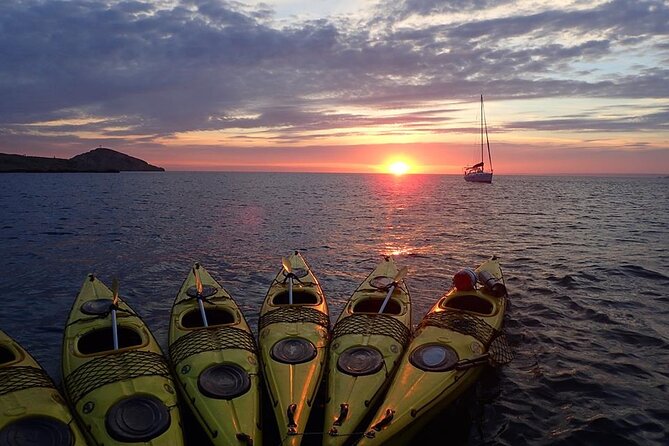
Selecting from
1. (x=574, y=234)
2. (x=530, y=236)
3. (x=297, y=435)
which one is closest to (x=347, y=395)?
(x=297, y=435)

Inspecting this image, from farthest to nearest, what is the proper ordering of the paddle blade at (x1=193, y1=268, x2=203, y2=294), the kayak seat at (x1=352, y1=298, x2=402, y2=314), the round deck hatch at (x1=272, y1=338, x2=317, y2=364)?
the paddle blade at (x1=193, y1=268, x2=203, y2=294), the kayak seat at (x1=352, y1=298, x2=402, y2=314), the round deck hatch at (x1=272, y1=338, x2=317, y2=364)

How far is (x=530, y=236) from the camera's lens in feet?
82.5

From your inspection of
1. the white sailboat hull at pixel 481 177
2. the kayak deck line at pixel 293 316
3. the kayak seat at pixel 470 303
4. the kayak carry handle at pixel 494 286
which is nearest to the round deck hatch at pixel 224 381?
the kayak deck line at pixel 293 316

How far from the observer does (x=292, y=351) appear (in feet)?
24.0

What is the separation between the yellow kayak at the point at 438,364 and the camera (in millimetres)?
5941

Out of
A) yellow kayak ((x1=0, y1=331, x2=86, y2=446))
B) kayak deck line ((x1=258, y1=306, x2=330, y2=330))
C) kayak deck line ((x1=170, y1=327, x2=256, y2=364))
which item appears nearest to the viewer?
yellow kayak ((x1=0, y1=331, x2=86, y2=446))

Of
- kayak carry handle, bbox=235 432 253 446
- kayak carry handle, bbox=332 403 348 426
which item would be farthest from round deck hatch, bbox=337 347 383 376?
kayak carry handle, bbox=235 432 253 446

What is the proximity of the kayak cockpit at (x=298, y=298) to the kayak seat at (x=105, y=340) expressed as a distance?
2.96 m

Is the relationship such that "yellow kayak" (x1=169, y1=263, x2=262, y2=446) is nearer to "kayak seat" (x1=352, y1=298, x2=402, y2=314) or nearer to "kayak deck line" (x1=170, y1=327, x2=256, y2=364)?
"kayak deck line" (x1=170, y1=327, x2=256, y2=364)

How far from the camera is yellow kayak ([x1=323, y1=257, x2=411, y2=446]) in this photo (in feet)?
19.8

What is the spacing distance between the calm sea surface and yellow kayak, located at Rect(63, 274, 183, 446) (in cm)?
181

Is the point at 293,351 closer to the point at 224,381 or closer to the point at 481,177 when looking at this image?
the point at 224,381

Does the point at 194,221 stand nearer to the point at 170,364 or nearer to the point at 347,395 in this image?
the point at 170,364

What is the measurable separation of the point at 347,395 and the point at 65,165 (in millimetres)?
195985
